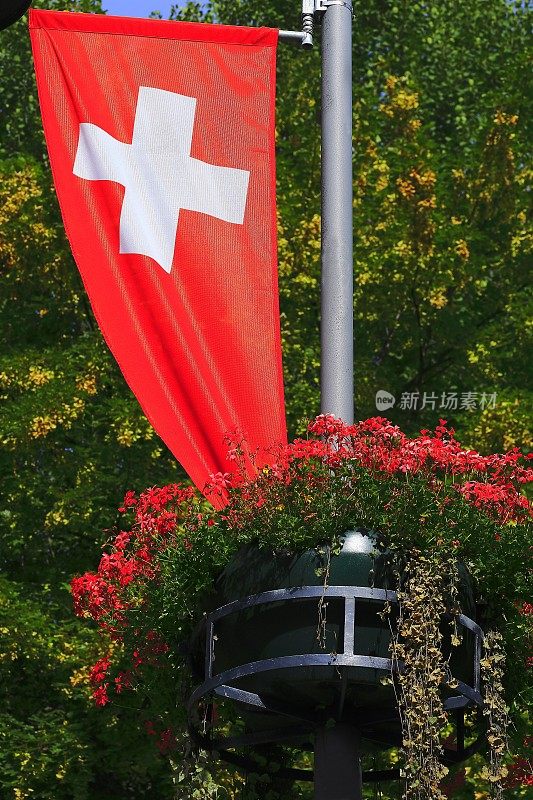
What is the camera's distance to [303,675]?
4688 millimetres

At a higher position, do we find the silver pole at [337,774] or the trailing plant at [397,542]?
the trailing plant at [397,542]

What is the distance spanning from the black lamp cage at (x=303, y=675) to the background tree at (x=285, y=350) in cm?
734

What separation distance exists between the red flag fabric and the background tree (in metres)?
6.94

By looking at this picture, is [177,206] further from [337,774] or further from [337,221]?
[337,774]

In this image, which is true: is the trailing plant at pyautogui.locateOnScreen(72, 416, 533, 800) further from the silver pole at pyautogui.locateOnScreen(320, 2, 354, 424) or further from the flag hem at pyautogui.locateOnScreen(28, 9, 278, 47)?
the flag hem at pyautogui.locateOnScreen(28, 9, 278, 47)

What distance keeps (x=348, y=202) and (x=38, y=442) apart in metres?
8.73

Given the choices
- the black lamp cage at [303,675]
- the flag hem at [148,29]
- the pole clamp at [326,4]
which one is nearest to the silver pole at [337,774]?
the black lamp cage at [303,675]

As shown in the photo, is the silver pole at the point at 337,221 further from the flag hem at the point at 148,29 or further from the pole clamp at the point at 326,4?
the flag hem at the point at 148,29

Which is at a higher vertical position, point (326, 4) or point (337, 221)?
point (326, 4)

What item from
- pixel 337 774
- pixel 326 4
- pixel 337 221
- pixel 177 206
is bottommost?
pixel 337 774

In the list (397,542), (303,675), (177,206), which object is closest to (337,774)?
(303,675)

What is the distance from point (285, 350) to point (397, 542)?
32.5 feet

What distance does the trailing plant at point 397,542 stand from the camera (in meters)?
4.76

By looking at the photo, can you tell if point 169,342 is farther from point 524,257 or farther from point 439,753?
point 524,257
